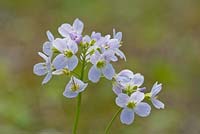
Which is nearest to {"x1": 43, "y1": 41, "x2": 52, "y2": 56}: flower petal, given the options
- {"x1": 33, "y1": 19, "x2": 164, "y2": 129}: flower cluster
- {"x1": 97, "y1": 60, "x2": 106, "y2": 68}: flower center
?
{"x1": 33, "y1": 19, "x2": 164, "y2": 129}: flower cluster

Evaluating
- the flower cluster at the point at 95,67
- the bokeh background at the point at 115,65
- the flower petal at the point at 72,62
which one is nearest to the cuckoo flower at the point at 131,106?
the flower cluster at the point at 95,67

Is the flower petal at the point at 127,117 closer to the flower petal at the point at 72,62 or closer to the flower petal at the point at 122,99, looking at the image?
the flower petal at the point at 122,99

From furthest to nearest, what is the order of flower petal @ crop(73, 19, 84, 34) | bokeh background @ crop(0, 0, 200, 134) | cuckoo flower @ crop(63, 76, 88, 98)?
bokeh background @ crop(0, 0, 200, 134) < flower petal @ crop(73, 19, 84, 34) < cuckoo flower @ crop(63, 76, 88, 98)

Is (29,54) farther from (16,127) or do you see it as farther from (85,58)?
(85,58)

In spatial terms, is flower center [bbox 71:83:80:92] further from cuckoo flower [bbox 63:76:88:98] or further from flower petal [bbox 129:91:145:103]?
flower petal [bbox 129:91:145:103]

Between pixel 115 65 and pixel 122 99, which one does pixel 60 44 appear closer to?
pixel 122 99

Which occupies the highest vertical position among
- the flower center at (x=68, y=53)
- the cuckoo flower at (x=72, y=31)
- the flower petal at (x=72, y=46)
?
the cuckoo flower at (x=72, y=31)

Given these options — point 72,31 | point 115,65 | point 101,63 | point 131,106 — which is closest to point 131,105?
point 131,106
